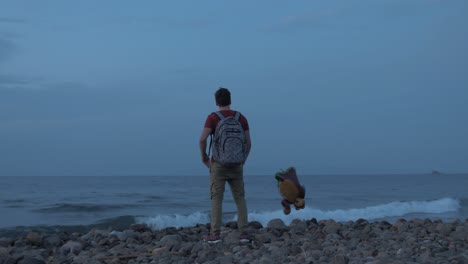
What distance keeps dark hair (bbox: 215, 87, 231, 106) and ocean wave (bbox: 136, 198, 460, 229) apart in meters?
7.65

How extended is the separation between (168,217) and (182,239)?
7.36 meters

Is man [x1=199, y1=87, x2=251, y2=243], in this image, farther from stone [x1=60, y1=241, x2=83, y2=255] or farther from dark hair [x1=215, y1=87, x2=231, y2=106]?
stone [x1=60, y1=241, x2=83, y2=255]

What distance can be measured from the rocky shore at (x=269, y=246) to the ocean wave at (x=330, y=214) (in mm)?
5497

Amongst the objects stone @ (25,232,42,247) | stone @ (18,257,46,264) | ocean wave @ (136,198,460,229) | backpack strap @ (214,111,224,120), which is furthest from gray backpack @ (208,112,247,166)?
ocean wave @ (136,198,460,229)

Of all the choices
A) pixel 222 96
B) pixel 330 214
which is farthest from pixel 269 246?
pixel 330 214

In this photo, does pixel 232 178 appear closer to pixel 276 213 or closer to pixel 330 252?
pixel 330 252

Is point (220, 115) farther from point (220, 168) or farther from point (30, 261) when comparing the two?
point (30, 261)

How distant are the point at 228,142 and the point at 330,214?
1091 centimetres

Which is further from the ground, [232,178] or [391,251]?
[232,178]

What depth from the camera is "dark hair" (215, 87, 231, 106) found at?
6535 millimetres

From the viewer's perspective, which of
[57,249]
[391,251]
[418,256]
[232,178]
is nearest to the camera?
[418,256]

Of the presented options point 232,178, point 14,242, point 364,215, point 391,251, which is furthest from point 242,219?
point 364,215

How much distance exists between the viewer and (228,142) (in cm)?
639

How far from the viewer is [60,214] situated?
16.2m
